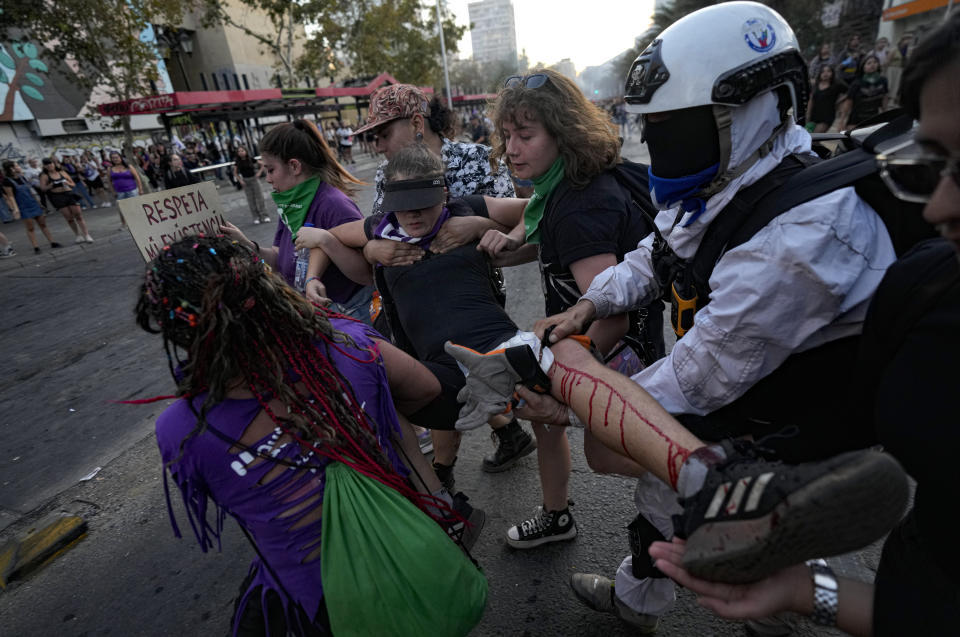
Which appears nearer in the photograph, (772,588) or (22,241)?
(772,588)

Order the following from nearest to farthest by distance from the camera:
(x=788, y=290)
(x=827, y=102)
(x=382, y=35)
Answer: (x=788, y=290) < (x=827, y=102) < (x=382, y=35)

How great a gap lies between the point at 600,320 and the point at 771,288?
772 mm

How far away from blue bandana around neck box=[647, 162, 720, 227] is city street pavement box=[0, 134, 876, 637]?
1617mm

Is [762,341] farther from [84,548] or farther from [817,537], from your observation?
[84,548]

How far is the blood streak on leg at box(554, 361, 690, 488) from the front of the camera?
1.17 metres

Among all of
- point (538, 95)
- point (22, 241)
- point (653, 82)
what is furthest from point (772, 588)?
point (22, 241)

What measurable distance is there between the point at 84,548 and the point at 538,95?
3315mm

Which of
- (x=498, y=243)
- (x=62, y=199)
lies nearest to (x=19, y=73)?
(x=62, y=199)

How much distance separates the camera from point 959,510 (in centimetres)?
83

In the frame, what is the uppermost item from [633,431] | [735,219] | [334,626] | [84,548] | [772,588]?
[735,219]

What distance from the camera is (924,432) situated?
861mm

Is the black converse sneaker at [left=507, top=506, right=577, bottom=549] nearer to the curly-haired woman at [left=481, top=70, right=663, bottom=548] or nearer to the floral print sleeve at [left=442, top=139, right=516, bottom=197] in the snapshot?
the curly-haired woman at [left=481, top=70, right=663, bottom=548]

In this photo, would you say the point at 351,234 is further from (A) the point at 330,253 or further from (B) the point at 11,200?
(B) the point at 11,200

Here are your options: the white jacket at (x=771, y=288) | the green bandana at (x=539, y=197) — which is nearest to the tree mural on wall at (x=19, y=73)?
the green bandana at (x=539, y=197)
